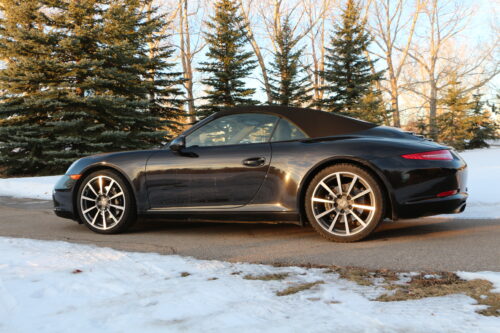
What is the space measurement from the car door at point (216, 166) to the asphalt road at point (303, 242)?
411 mm

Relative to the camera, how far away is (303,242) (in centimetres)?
386

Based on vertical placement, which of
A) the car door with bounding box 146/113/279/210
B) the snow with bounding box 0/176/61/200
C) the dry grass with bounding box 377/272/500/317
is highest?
the car door with bounding box 146/113/279/210

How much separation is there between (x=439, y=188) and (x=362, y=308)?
6.49 feet

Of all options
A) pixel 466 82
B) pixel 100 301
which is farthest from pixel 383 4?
pixel 100 301

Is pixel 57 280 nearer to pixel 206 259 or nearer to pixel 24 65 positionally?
pixel 206 259

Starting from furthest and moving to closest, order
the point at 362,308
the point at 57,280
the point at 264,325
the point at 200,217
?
the point at 200,217 < the point at 57,280 < the point at 362,308 < the point at 264,325

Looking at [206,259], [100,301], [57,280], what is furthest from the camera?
[206,259]

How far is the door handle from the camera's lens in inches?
154

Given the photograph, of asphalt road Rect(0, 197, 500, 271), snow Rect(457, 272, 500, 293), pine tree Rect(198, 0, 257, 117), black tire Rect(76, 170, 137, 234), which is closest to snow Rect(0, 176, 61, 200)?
asphalt road Rect(0, 197, 500, 271)

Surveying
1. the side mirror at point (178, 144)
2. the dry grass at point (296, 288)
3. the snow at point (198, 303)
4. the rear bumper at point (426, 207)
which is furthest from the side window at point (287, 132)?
the dry grass at point (296, 288)

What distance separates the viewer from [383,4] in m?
34.1

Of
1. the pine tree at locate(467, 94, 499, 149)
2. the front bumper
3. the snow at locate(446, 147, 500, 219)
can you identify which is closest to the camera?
the front bumper

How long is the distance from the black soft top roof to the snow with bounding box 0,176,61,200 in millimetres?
6635

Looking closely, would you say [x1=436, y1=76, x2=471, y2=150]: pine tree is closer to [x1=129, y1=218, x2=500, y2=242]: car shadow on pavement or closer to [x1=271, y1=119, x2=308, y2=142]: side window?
[x1=129, y1=218, x2=500, y2=242]: car shadow on pavement
